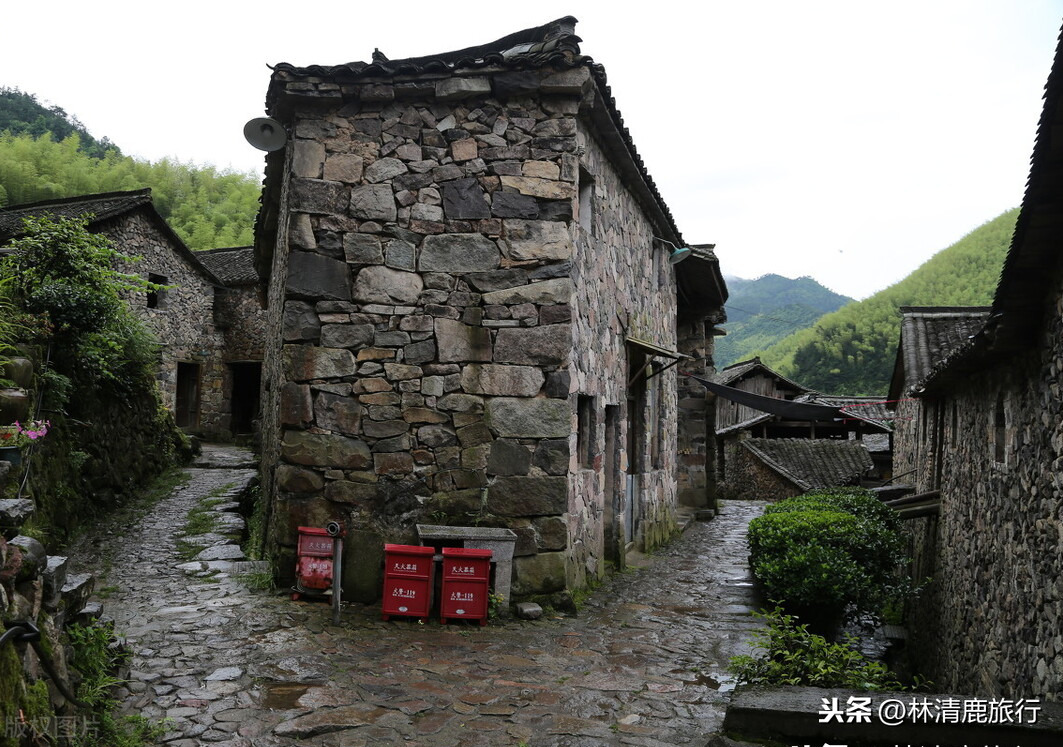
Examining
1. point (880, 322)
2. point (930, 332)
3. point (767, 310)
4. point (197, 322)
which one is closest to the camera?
point (930, 332)

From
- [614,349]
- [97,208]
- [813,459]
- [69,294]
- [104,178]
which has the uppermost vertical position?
[104,178]

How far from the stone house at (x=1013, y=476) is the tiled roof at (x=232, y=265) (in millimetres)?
17818

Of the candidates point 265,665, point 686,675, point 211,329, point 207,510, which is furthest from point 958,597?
point 211,329

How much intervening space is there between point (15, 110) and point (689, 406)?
35.0 metres

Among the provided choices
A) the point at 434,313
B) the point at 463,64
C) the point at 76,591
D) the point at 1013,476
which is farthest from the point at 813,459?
the point at 76,591

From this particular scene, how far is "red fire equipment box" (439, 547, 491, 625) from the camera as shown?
19.3 ft

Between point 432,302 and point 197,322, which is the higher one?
point 197,322

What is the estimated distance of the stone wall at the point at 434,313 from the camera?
21.2 ft

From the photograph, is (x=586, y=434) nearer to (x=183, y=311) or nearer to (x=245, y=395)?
(x=183, y=311)

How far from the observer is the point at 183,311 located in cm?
1948

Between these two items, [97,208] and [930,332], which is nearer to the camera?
[930,332]

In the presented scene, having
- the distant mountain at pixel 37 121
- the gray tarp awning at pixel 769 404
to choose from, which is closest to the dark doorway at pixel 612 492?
the gray tarp awning at pixel 769 404

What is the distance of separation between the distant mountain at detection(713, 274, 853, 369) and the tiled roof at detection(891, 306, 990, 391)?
49336 millimetres

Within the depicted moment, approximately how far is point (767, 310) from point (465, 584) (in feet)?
298
